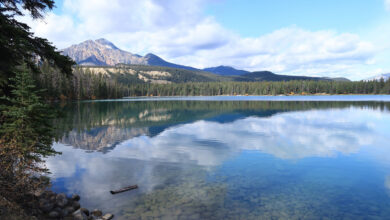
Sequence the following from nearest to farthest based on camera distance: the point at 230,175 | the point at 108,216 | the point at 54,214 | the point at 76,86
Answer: the point at 54,214
the point at 108,216
the point at 230,175
the point at 76,86

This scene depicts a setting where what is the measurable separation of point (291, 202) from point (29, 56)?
15427 mm

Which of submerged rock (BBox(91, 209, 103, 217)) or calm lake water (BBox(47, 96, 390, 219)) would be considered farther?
calm lake water (BBox(47, 96, 390, 219))

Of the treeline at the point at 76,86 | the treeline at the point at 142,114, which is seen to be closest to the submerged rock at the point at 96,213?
the treeline at the point at 142,114

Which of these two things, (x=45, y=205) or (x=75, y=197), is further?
(x=75, y=197)

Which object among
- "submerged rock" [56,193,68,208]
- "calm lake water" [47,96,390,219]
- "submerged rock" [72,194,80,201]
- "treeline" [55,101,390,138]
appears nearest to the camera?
"submerged rock" [56,193,68,208]

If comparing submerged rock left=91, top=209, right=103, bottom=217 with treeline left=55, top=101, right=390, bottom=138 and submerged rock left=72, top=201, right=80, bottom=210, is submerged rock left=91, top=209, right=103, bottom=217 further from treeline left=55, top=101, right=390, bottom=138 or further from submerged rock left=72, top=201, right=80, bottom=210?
treeline left=55, top=101, right=390, bottom=138

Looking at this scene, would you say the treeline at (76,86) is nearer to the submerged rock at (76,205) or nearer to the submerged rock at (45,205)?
the submerged rock at (76,205)

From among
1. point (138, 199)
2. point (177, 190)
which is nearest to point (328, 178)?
point (177, 190)

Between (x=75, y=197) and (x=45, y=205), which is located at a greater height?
(x=45, y=205)

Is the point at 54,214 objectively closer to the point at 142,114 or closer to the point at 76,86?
the point at 142,114

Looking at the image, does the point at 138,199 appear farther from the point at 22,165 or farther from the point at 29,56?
the point at 29,56

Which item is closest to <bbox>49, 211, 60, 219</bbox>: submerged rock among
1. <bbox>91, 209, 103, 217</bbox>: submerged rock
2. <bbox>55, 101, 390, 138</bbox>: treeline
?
<bbox>91, 209, 103, 217</bbox>: submerged rock

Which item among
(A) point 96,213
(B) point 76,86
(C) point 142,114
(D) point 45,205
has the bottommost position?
(A) point 96,213

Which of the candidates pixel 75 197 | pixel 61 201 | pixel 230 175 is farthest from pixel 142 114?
pixel 61 201
